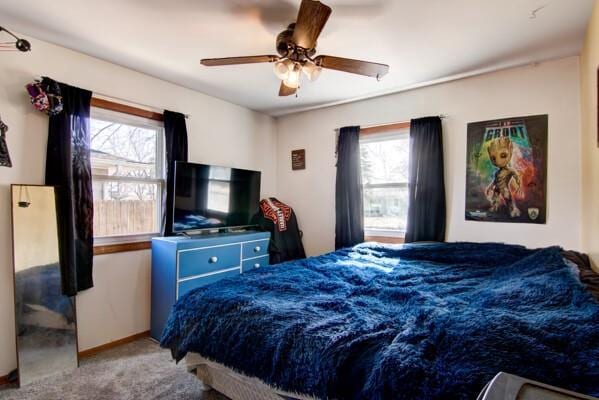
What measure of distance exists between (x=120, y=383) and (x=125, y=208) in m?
1.43

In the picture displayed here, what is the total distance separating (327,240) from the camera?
392cm

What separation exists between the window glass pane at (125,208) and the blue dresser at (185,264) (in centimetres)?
26

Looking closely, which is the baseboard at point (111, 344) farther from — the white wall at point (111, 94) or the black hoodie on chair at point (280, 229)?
the black hoodie on chair at point (280, 229)

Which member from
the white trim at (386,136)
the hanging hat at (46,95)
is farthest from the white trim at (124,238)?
the white trim at (386,136)

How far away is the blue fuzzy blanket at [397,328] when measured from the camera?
913 millimetres

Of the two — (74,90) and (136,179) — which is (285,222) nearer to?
(136,179)

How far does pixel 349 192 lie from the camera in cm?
362

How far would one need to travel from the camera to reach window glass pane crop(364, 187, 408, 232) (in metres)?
3.44

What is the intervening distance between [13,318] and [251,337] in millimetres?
1972

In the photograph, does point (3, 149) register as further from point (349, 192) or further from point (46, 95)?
point (349, 192)

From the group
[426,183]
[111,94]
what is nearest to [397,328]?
[426,183]

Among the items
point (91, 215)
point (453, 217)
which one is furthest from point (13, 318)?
point (453, 217)

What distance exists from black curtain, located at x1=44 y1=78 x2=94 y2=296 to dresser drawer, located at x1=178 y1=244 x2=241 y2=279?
71 centimetres

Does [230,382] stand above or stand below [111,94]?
below
